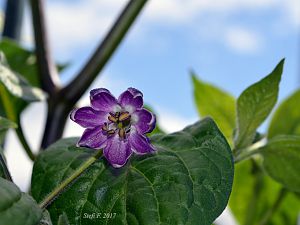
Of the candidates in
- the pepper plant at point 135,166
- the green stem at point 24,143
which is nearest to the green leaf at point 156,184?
the pepper plant at point 135,166

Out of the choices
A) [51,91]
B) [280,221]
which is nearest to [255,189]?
[280,221]

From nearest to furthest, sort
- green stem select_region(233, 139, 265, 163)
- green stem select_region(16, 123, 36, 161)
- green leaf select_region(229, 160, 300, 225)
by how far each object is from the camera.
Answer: green stem select_region(233, 139, 265, 163) < green stem select_region(16, 123, 36, 161) < green leaf select_region(229, 160, 300, 225)

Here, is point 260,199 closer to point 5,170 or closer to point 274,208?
point 274,208

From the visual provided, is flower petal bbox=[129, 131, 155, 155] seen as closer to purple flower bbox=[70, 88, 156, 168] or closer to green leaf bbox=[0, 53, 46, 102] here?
purple flower bbox=[70, 88, 156, 168]

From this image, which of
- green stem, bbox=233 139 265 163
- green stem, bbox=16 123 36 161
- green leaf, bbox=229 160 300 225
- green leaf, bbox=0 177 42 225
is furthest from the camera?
green leaf, bbox=229 160 300 225

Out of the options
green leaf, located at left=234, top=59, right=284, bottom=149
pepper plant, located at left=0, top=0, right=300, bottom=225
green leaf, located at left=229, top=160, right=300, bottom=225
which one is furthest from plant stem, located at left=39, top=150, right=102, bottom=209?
green leaf, located at left=229, top=160, right=300, bottom=225

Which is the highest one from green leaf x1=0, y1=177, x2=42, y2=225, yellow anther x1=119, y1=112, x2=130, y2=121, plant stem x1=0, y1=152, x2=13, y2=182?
yellow anther x1=119, y1=112, x2=130, y2=121

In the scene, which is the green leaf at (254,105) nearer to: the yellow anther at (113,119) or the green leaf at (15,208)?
the yellow anther at (113,119)
